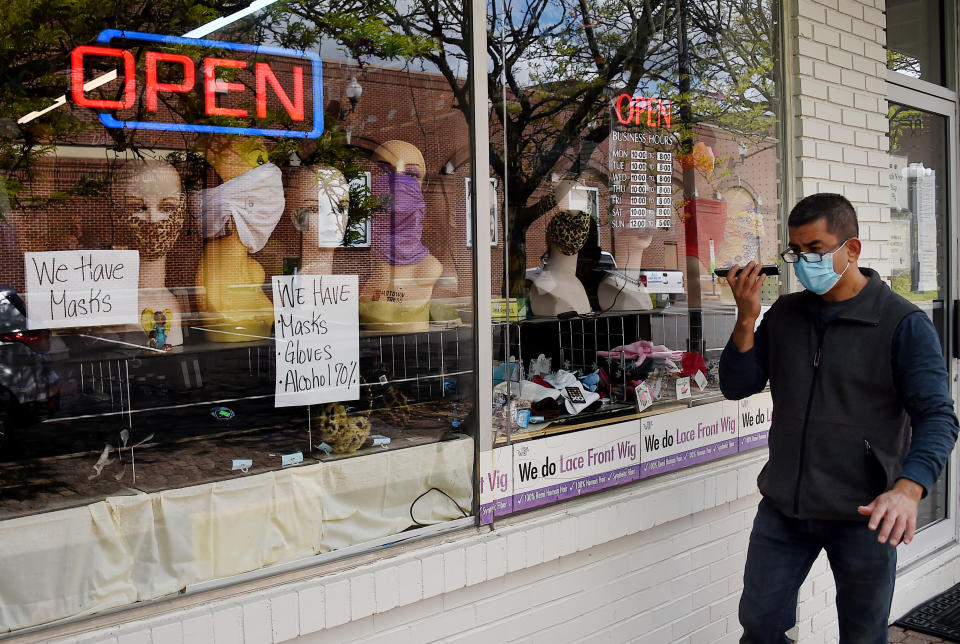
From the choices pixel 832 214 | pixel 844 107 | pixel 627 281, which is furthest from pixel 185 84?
pixel 844 107

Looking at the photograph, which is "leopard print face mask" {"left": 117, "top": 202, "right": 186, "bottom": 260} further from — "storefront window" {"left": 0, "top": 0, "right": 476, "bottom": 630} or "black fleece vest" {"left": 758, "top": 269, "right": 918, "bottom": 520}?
"black fleece vest" {"left": 758, "top": 269, "right": 918, "bottom": 520}

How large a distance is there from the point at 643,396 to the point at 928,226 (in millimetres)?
2490

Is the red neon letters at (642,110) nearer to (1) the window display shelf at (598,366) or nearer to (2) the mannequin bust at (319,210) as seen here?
(1) the window display shelf at (598,366)

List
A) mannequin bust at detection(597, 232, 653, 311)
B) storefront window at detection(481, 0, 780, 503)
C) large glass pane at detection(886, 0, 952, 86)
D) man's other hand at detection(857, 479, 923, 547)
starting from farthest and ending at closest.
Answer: large glass pane at detection(886, 0, 952, 86) < mannequin bust at detection(597, 232, 653, 311) < storefront window at detection(481, 0, 780, 503) < man's other hand at detection(857, 479, 923, 547)

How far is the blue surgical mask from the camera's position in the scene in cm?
229

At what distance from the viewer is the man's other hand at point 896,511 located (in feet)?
6.68

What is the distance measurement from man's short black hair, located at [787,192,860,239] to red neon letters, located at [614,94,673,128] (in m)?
1.30

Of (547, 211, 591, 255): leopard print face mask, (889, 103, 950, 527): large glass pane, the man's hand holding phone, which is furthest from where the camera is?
(889, 103, 950, 527): large glass pane

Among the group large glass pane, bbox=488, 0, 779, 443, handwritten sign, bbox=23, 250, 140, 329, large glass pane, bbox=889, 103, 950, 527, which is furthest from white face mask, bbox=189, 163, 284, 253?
large glass pane, bbox=889, 103, 950, 527

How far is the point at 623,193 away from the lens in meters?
3.53

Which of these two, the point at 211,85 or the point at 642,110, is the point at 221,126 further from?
the point at 642,110

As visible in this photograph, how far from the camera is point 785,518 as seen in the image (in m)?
2.39

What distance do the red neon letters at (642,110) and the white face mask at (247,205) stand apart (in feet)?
5.23

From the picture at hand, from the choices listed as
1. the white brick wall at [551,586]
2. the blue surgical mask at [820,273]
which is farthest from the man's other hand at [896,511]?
the white brick wall at [551,586]
